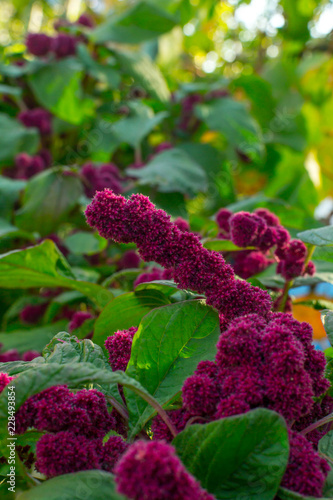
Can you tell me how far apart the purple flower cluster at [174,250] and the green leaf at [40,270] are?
268mm

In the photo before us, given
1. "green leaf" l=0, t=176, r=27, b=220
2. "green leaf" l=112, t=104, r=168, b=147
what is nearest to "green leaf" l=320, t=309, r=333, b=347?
"green leaf" l=0, t=176, r=27, b=220

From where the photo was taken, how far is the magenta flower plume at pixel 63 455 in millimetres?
333

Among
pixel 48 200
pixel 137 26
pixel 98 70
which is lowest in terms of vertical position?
pixel 48 200

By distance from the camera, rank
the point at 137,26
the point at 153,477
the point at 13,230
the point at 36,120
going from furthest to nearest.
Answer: the point at 137,26
the point at 36,120
the point at 13,230
the point at 153,477

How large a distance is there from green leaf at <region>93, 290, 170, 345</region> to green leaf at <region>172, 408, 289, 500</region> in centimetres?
22

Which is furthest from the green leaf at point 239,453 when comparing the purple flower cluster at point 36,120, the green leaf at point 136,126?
the purple flower cluster at point 36,120

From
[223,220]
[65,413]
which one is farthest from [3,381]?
[223,220]

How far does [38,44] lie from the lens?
1.49 m

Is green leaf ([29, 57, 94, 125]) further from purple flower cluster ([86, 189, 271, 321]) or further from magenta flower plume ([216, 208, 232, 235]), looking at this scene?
purple flower cluster ([86, 189, 271, 321])

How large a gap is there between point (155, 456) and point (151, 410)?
13cm

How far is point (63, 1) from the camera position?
7.78 feet

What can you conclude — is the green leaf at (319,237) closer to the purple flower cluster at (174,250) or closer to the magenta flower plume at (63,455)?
the purple flower cluster at (174,250)

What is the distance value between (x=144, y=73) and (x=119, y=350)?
4.04 feet

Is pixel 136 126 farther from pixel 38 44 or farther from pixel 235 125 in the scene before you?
pixel 38 44
